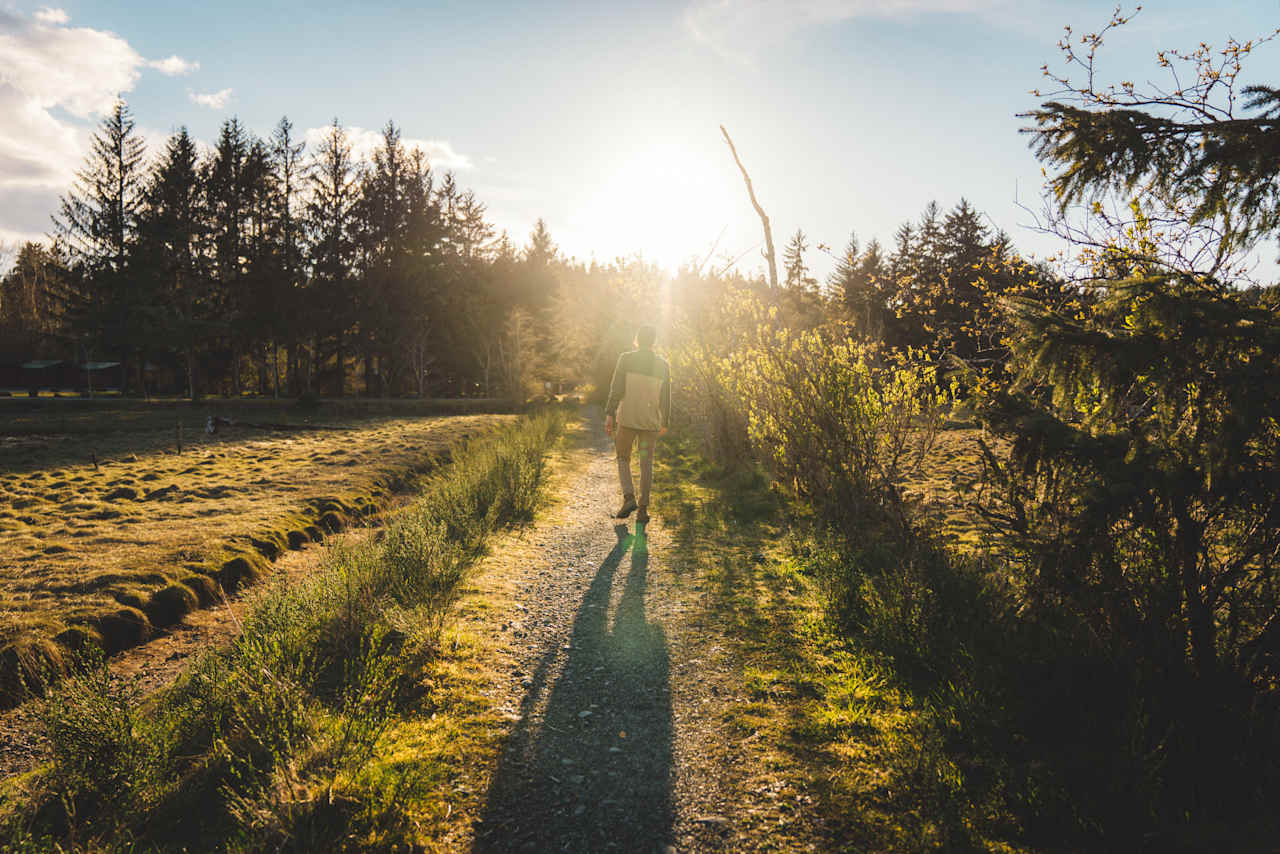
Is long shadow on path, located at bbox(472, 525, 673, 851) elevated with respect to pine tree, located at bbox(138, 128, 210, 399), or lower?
lower

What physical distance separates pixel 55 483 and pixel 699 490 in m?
9.59

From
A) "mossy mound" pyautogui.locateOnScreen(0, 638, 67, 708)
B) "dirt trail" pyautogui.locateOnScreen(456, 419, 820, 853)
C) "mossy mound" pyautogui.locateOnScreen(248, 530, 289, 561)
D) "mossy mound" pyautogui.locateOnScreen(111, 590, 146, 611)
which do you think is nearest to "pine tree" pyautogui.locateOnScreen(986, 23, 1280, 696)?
"dirt trail" pyautogui.locateOnScreen(456, 419, 820, 853)

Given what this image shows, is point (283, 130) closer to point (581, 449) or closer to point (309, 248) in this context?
point (309, 248)

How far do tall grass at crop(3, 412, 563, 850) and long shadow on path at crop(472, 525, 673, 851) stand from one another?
17.6 inches

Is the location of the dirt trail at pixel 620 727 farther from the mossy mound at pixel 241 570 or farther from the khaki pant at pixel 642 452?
the mossy mound at pixel 241 570

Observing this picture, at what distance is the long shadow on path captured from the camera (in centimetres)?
245

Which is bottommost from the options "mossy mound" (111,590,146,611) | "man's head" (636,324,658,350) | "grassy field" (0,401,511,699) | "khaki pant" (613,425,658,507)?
"mossy mound" (111,590,146,611)

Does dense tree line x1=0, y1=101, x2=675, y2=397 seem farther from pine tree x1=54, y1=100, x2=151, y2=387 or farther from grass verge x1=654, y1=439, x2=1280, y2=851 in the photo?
grass verge x1=654, y1=439, x2=1280, y2=851

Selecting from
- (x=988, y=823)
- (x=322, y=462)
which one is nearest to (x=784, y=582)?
(x=988, y=823)

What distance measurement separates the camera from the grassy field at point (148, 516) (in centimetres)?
457

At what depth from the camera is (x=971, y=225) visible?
41.5 metres

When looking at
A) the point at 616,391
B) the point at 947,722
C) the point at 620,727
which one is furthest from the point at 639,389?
the point at 947,722

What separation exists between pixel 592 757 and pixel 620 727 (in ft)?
0.98

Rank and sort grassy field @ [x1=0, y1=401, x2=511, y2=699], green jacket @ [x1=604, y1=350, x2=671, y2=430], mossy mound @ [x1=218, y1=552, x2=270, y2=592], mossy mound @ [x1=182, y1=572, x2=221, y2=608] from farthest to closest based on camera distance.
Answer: green jacket @ [x1=604, y1=350, x2=671, y2=430] → mossy mound @ [x1=218, y1=552, x2=270, y2=592] → mossy mound @ [x1=182, y1=572, x2=221, y2=608] → grassy field @ [x1=0, y1=401, x2=511, y2=699]
